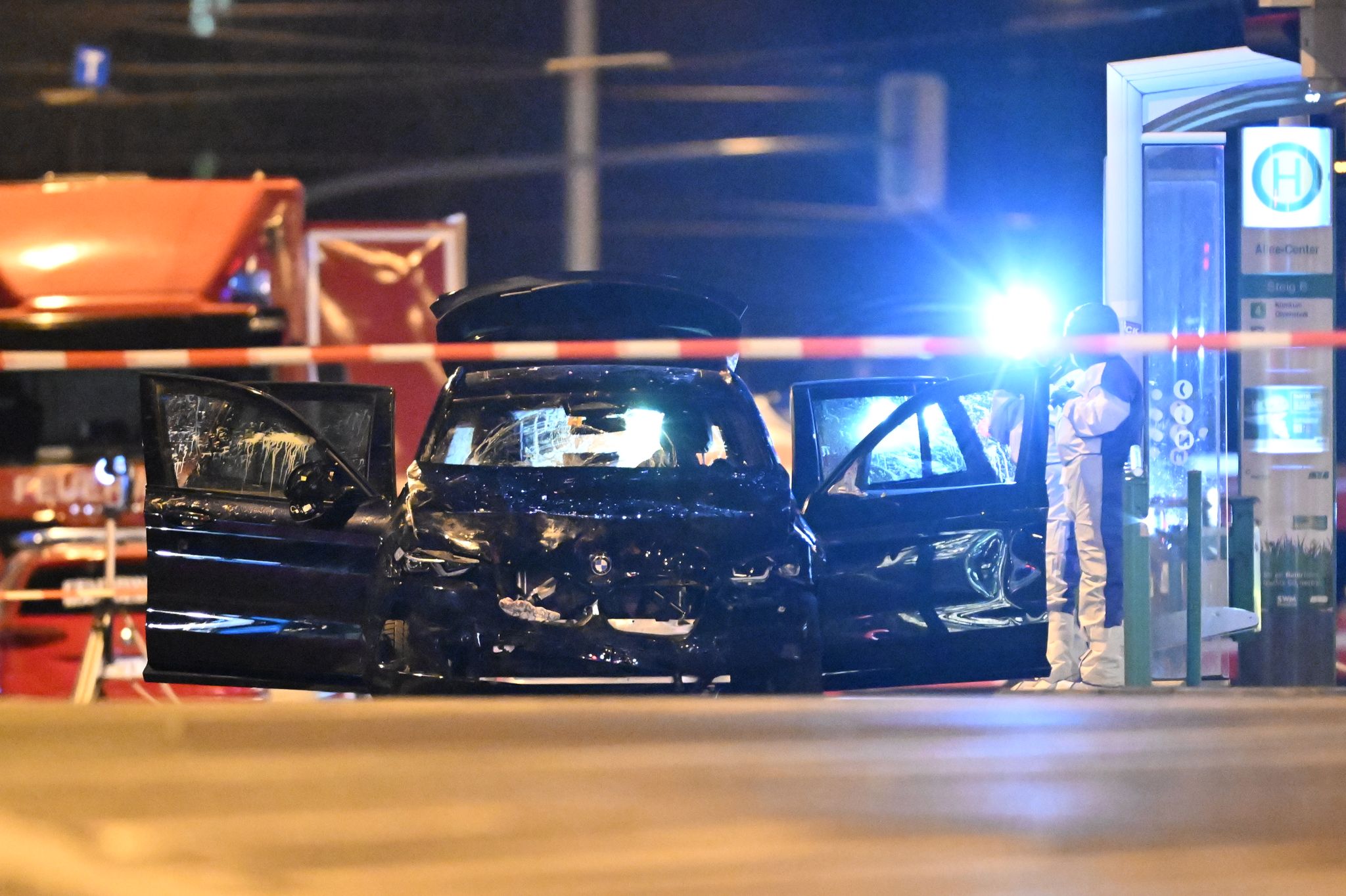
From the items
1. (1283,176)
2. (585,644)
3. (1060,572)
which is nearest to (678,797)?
(585,644)

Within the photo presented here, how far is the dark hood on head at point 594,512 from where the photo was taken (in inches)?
205

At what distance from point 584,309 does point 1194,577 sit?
2.86m

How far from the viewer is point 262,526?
571 centimetres

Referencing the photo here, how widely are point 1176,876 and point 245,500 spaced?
393cm

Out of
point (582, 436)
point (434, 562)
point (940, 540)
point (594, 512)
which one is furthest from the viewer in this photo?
point (582, 436)

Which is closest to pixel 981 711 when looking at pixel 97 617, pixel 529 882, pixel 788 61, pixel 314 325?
pixel 529 882

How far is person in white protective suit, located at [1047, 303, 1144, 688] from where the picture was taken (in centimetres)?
740

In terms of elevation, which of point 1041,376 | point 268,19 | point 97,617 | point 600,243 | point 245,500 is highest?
point 268,19

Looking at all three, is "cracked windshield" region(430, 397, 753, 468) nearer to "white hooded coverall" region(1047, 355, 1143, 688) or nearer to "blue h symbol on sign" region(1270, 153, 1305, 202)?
"white hooded coverall" region(1047, 355, 1143, 688)

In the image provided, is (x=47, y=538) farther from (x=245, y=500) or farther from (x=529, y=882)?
(x=529, y=882)

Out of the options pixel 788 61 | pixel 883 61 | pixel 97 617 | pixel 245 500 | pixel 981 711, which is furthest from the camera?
pixel 788 61

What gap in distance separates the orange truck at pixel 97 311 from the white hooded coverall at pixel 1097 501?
4555 mm

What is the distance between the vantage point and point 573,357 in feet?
21.5

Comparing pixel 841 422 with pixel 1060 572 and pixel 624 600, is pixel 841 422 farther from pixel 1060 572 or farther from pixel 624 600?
pixel 1060 572
